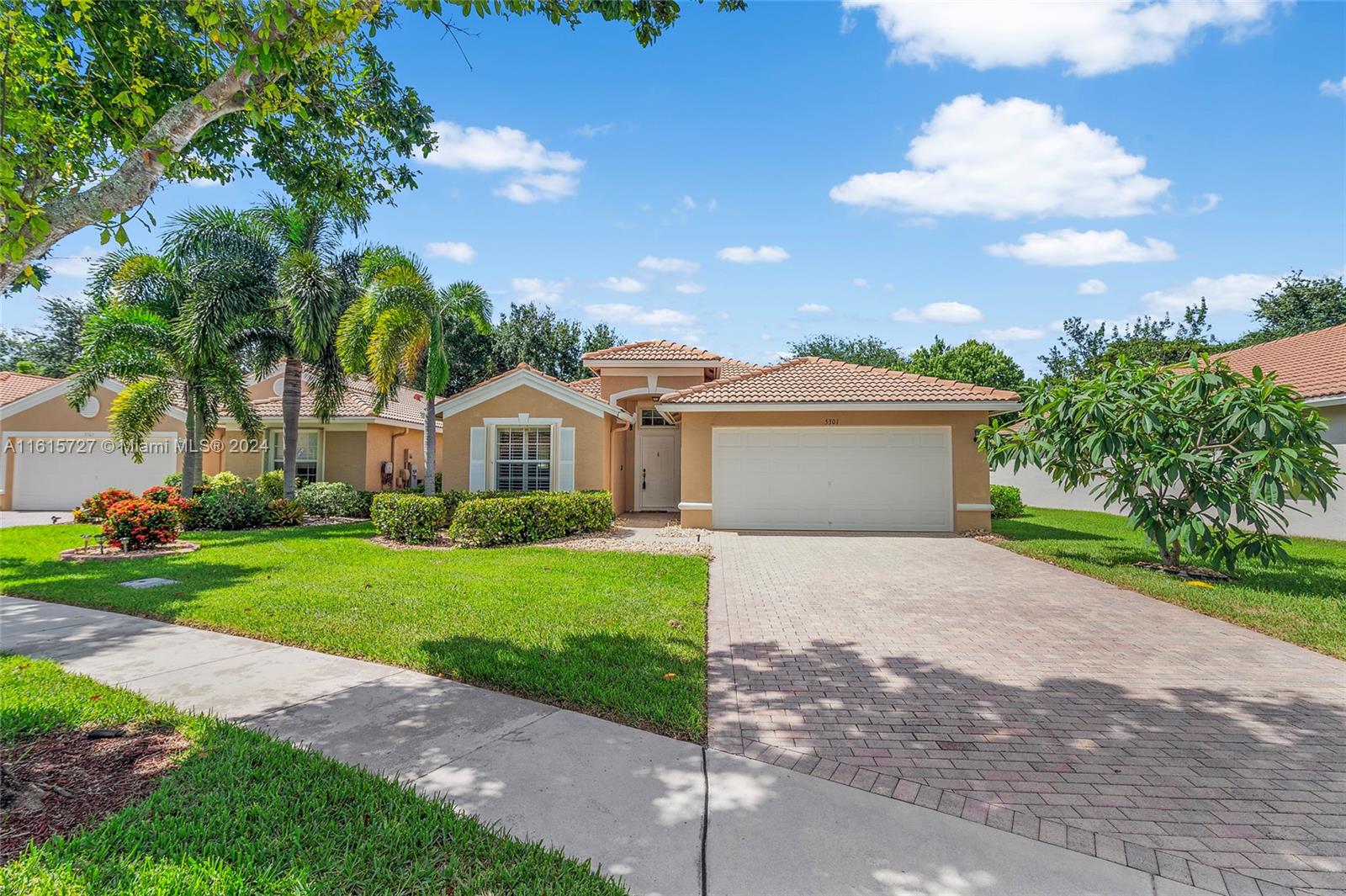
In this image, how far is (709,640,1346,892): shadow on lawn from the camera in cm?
311

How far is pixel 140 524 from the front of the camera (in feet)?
35.8

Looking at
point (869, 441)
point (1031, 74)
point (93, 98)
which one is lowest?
point (869, 441)

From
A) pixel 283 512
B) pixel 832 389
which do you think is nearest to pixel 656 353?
pixel 832 389

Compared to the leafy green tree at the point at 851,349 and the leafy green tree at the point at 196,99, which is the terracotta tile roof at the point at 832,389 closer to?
the leafy green tree at the point at 196,99

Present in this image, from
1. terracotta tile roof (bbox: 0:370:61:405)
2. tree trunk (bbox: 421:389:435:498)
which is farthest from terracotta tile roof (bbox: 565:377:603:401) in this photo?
terracotta tile roof (bbox: 0:370:61:405)

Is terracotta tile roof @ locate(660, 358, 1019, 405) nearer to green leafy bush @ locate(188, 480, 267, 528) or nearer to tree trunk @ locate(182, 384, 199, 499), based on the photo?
→ green leafy bush @ locate(188, 480, 267, 528)

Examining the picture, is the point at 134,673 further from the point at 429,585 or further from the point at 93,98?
the point at 93,98

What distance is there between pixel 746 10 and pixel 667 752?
6.11 m

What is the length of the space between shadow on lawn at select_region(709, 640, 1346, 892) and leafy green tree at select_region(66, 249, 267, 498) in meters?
15.0

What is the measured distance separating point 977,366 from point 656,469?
968 inches

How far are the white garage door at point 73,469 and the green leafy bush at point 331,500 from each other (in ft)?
23.9

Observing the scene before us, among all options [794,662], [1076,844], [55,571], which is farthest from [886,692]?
[55,571]

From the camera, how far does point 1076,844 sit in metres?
2.85

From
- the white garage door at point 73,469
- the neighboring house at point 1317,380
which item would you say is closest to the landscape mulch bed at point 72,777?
the neighboring house at point 1317,380
